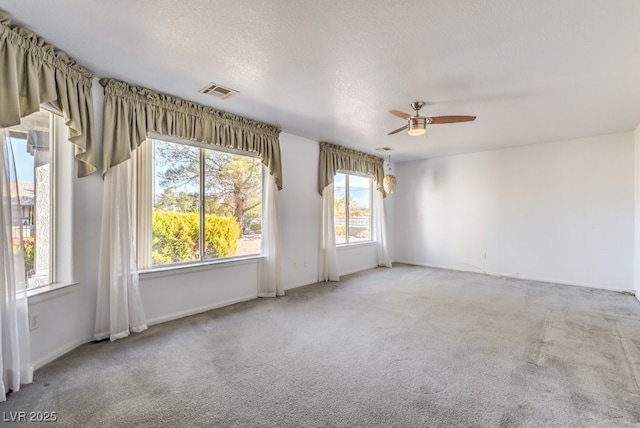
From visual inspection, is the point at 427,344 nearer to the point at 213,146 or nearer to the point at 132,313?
the point at 132,313

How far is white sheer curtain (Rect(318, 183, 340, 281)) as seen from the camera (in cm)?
530

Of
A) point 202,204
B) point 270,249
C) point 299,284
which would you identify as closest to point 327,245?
point 299,284

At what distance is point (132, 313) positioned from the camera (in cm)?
297

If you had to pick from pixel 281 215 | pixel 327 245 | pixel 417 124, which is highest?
pixel 417 124

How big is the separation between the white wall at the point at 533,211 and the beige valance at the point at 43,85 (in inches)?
244

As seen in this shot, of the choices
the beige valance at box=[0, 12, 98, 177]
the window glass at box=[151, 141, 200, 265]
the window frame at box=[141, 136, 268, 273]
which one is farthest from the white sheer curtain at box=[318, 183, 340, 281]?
the beige valance at box=[0, 12, 98, 177]

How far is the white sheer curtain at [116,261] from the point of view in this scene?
280 centimetres

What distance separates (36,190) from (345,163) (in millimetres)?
4449

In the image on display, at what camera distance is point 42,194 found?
99.9 inches

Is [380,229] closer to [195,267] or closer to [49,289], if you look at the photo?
[195,267]

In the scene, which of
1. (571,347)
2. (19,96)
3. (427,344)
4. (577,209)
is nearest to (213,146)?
(19,96)

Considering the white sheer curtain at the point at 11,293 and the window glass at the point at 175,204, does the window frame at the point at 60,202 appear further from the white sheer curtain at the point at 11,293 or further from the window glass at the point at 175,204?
the window glass at the point at 175,204

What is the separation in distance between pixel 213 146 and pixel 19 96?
6.26 feet

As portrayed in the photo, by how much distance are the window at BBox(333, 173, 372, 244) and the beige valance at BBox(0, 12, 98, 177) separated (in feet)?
12.7
